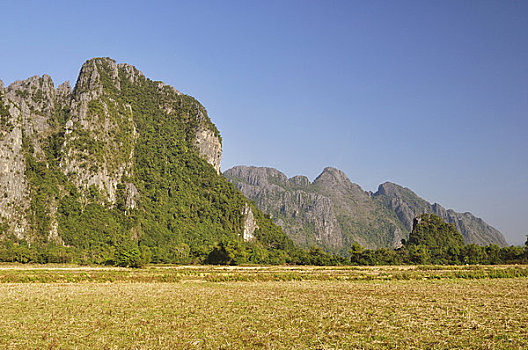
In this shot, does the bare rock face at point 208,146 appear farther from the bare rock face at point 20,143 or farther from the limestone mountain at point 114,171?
the bare rock face at point 20,143

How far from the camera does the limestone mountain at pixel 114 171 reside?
362 feet

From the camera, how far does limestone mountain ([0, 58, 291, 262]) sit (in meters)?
110

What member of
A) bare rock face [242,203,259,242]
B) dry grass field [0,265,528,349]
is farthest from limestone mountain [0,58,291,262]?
dry grass field [0,265,528,349]

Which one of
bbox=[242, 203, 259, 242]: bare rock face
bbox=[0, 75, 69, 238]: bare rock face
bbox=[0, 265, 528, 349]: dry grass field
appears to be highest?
bbox=[0, 75, 69, 238]: bare rock face

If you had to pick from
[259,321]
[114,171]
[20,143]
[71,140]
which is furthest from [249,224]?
[259,321]

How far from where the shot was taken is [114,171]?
13912 centimetres

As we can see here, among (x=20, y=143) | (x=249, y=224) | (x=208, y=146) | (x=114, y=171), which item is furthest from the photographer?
(x=208, y=146)

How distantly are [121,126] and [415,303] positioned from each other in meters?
144

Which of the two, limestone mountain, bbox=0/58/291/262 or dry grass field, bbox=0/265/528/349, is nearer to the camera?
dry grass field, bbox=0/265/528/349

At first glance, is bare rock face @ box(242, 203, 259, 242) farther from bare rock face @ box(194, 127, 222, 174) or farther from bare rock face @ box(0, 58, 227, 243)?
bare rock face @ box(194, 127, 222, 174)

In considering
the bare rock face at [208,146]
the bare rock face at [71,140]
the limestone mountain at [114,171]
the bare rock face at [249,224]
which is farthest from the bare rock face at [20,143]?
the bare rock face at [249,224]

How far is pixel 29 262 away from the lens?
7694 centimetres

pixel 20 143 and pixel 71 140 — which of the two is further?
pixel 71 140

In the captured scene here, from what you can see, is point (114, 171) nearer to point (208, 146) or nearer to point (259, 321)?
point (208, 146)
